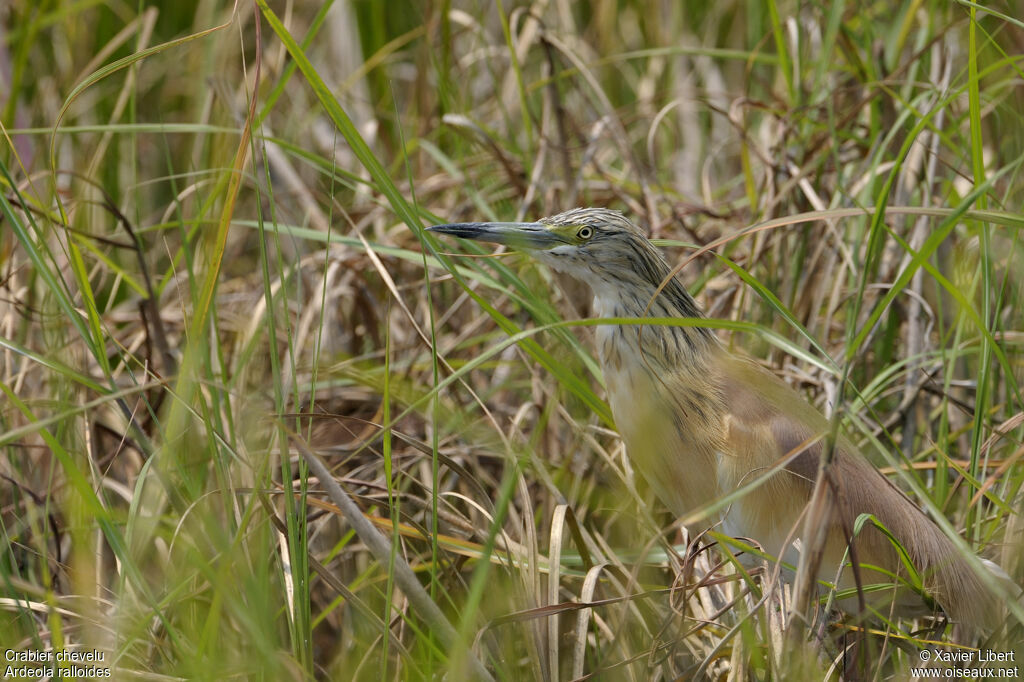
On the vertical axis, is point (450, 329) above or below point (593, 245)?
below

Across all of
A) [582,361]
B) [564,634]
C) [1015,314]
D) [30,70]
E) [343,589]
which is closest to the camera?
[343,589]

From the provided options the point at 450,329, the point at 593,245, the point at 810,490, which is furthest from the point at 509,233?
the point at 450,329

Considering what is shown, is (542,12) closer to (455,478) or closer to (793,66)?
(793,66)

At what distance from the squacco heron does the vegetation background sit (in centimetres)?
9

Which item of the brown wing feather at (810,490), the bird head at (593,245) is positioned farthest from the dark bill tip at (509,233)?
the brown wing feather at (810,490)

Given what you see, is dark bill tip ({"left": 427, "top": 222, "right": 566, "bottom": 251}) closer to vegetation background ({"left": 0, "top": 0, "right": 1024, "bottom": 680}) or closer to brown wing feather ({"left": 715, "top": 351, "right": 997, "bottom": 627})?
vegetation background ({"left": 0, "top": 0, "right": 1024, "bottom": 680})

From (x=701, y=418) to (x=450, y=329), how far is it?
0.97 metres

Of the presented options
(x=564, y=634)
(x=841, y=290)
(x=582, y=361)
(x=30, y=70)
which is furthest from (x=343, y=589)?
(x=30, y=70)

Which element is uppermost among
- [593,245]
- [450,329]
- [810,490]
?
[593,245]

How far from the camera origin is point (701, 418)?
191 centimetres

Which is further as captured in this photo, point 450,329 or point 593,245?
point 450,329

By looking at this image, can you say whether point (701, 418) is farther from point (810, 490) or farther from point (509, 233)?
point (509, 233)

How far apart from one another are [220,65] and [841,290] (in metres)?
1.94

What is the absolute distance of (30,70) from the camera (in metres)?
3.66
